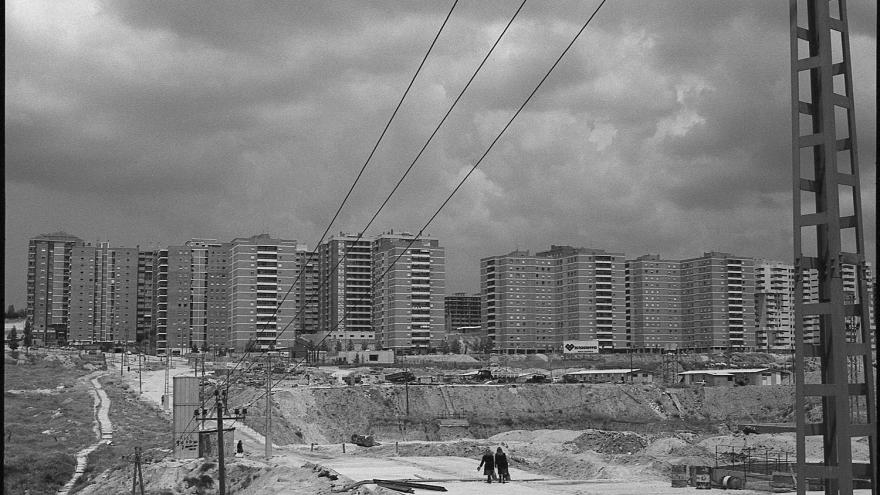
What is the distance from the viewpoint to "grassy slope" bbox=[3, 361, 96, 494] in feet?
168

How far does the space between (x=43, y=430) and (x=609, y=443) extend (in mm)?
41348

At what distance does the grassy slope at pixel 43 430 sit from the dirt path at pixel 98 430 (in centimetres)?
45

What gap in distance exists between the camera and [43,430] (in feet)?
Result: 228

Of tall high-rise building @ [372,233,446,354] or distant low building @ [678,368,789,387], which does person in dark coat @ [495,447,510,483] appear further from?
tall high-rise building @ [372,233,446,354]

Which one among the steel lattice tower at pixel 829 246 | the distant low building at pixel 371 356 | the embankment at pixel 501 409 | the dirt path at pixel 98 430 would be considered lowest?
the embankment at pixel 501 409

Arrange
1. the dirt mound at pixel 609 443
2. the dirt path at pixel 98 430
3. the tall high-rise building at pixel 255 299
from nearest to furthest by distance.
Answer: the dirt path at pixel 98 430
the dirt mound at pixel 609 443
the tall high-rise building at pixel 255 299

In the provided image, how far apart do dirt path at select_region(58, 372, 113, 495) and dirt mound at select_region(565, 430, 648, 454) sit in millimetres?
30987

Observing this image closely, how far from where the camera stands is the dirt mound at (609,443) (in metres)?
63.9

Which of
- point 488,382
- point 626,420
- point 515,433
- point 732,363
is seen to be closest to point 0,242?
point 515,433

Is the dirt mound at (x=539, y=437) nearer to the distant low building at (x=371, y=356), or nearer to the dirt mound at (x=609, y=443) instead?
the dirt mound at (x=609, y=443)

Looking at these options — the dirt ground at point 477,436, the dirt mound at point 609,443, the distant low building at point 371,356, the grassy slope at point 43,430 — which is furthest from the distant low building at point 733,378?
the grassy slope at point 43,430

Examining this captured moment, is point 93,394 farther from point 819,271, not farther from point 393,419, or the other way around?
point 819,271

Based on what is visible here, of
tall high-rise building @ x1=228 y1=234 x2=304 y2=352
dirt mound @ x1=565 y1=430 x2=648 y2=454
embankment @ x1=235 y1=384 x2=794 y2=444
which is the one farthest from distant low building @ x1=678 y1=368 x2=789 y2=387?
tall high-rise building @ x1=228 y1=234 x2=304 y2=352

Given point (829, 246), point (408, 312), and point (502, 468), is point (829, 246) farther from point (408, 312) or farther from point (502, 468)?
point (408, 312)
